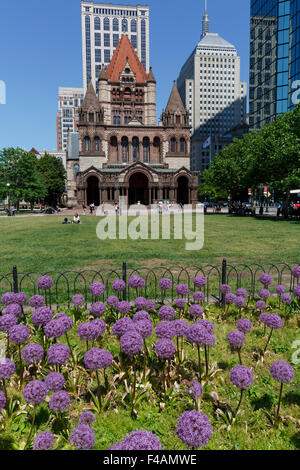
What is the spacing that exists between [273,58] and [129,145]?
36.7 m

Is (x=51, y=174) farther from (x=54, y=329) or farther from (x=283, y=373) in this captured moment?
(x=283, y=373)

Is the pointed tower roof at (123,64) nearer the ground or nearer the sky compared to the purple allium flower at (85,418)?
nearer the sky

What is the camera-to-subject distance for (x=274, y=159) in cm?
2791

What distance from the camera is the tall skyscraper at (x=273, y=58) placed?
5544 cm

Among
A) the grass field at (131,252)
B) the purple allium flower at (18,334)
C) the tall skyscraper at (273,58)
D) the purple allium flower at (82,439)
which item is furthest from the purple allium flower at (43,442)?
the tall skyscraper at (273,58)

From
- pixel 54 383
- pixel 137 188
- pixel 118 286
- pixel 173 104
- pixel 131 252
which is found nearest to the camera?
pixel 54 383

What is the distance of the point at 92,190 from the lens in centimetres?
5947

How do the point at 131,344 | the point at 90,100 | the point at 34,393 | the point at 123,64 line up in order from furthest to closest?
the point at 123,64 → the point at 90,100 → the point at 131,344 → the point at 34,393

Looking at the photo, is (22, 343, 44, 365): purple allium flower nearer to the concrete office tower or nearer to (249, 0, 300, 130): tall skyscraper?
(249, 0, 300, 130): tall skyscraper

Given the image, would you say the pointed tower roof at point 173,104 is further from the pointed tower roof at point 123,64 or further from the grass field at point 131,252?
the grass field at point 131,252

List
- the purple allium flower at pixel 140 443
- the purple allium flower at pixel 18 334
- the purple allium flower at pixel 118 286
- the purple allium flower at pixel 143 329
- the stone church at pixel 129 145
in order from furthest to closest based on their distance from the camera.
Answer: the stone church at pixel 129 145, the purple allium flower at pixel 118 286, the purple allium flower at pixel 143 329, the purple allium flower at pixel 18 334, the purple allium flower at pixel 140 443

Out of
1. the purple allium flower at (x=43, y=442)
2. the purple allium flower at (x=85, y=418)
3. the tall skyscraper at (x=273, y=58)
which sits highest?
the tall skyscraper at (x=273, y=58)

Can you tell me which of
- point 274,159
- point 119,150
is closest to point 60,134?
point 119,150

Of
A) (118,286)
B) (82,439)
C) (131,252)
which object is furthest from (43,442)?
(131,252)
